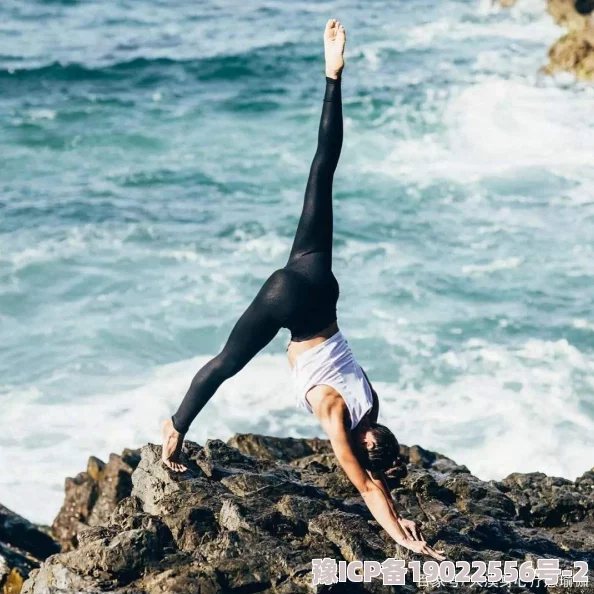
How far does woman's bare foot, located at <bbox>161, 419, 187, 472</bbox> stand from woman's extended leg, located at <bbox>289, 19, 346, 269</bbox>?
1452 millimetres

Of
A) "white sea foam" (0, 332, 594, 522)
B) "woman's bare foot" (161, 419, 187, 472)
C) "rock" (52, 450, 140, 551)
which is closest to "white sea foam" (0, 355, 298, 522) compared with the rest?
"white sea foam" (0, 332, 594, 522)

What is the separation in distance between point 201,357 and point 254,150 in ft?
35.1

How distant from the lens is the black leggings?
709cm

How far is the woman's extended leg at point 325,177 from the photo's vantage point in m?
7.34

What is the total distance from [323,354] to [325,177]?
1.25 m

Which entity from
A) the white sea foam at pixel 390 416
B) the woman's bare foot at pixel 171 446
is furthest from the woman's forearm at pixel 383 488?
the white sea foam at pixel 390 416

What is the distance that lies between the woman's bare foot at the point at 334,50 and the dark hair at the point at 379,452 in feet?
8.01

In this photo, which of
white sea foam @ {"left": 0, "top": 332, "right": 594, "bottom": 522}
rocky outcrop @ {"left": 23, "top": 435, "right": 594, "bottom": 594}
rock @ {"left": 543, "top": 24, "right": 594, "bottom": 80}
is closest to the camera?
rocky outcrop @ {"left": 23, "top": 435, "right": 594, "bottom": 594}

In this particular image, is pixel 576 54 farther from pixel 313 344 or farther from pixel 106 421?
pixel 313 344

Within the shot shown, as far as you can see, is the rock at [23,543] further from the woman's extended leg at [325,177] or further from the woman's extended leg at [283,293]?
the woman's extended leg at [325,177]

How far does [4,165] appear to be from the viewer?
24734mm

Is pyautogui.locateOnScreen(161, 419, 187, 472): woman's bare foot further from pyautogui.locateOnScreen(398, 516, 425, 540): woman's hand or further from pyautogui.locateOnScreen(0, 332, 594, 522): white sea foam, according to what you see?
pyautogui.locateOnScreen(0, 332, 594, 522): white sea foam

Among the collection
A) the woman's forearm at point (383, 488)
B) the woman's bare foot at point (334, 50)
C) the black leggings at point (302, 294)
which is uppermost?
the woman's bare foot at point (334, 50)

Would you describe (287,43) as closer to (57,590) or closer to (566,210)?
(566,210)
